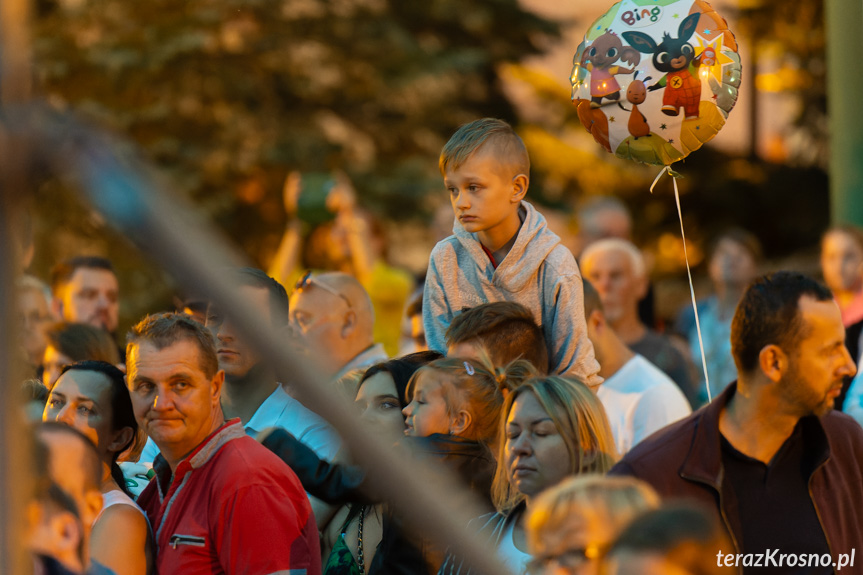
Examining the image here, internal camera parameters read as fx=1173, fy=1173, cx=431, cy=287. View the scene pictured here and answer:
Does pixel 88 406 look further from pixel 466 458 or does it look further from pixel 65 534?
pixel 65 534

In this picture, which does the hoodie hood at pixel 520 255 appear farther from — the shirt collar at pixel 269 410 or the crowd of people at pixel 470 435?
the shirt collar at pixel 269 410

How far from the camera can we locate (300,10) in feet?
50.3

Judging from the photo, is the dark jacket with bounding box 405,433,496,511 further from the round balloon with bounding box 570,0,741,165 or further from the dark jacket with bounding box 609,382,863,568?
the round balloon with bounding box 570,0,741,165

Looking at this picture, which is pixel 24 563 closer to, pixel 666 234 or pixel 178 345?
pixel 178 345

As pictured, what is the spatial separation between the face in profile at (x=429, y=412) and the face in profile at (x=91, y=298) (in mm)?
2919

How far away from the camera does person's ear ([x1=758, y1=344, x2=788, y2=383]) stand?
328cm

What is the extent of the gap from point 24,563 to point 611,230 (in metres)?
7.43

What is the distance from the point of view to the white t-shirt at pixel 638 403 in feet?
16.9

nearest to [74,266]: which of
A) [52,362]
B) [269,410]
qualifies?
[52,362]

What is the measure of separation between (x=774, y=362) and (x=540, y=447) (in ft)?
2.31

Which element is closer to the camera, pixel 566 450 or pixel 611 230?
pixel 566 450

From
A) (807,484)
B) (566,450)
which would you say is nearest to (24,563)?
(566,450)

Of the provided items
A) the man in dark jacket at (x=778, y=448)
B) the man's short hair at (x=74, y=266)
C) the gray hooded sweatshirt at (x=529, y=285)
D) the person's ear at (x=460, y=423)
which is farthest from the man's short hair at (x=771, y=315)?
the man's short hair at (x=74, y=266)

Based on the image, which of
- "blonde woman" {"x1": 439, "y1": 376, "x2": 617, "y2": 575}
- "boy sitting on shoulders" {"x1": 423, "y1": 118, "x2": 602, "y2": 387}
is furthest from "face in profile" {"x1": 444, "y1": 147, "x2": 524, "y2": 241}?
"blonde woman" {"x1": 439, "y1": 376, "x2": 617, "y2": 575}
